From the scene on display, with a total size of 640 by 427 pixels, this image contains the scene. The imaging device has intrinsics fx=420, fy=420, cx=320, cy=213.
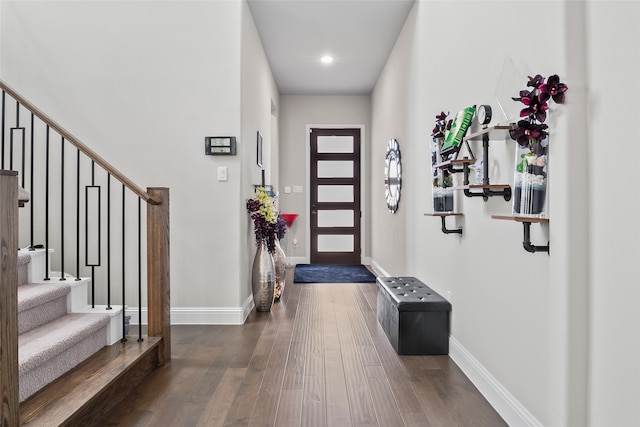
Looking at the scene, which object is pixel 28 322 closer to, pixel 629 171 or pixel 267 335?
pixel 267 335

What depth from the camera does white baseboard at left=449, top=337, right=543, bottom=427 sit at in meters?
1.73

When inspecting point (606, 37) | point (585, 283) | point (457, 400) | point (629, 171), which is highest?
point (606, 37)

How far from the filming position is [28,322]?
6.88 feet

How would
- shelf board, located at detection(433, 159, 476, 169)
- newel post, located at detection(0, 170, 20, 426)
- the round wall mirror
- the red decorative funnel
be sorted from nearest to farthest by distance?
newel post, located at detection(0, 170, 20, 426) → shelf board, located at detection(433, 159, 476, 169) → the round wall mirror → the red decorative funnel

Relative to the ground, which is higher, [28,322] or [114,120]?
[114,120]

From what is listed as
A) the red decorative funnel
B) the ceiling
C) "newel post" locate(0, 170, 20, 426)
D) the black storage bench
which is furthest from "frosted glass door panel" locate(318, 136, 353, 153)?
"newel post" locate(0, 170, 20, 426)

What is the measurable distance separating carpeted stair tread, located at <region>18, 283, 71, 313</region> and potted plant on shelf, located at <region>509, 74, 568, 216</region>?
2260 millimetres

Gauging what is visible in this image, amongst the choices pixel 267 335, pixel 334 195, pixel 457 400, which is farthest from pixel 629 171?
pixel 334 195

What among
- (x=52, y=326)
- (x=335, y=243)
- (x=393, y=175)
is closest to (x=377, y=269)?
(x=335, y=243)

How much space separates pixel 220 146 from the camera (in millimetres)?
3316

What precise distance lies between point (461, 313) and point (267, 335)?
4.62ft

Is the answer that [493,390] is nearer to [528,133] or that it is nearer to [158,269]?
[528,133]

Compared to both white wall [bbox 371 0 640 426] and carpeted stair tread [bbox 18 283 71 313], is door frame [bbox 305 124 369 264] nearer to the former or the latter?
white wall [bbox 371 0 640 426]

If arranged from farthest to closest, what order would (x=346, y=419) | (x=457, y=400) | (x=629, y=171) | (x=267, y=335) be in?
(x=267, y=335) → (x=457, y=400) → (x=346, y=419) → (x=629, y=171)
